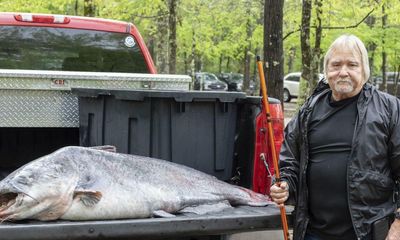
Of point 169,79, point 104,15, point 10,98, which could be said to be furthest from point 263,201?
point 104,15

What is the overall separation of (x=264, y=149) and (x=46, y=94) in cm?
155

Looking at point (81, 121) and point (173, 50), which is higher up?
point (173, 50)

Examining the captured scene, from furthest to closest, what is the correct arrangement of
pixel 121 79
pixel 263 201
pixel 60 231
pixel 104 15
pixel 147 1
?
1. pixel 104 15
2. pixel 147 1
3. pixel 121 79
4. pixel 263 201
5. pixel 60 231

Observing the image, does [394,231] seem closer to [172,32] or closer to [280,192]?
[280,192]

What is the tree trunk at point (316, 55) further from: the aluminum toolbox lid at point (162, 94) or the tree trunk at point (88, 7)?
the aluminum toolbox lid at point (162, 94)

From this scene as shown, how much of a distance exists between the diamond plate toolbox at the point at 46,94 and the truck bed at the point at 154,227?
3.83 ft

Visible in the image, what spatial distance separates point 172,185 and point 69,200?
2.20 ft

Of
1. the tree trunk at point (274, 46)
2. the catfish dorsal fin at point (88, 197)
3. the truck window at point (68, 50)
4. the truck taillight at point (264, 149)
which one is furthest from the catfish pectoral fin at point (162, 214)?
the tree trunk at point (274, 46)

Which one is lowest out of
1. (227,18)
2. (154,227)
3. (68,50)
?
(154,227)

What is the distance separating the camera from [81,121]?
12.8ft

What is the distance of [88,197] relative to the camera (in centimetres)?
306

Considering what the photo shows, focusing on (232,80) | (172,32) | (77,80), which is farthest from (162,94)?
(232,80)

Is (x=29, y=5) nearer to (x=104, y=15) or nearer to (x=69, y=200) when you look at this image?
(x=104, y=15)

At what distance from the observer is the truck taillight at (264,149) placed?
3.89m
